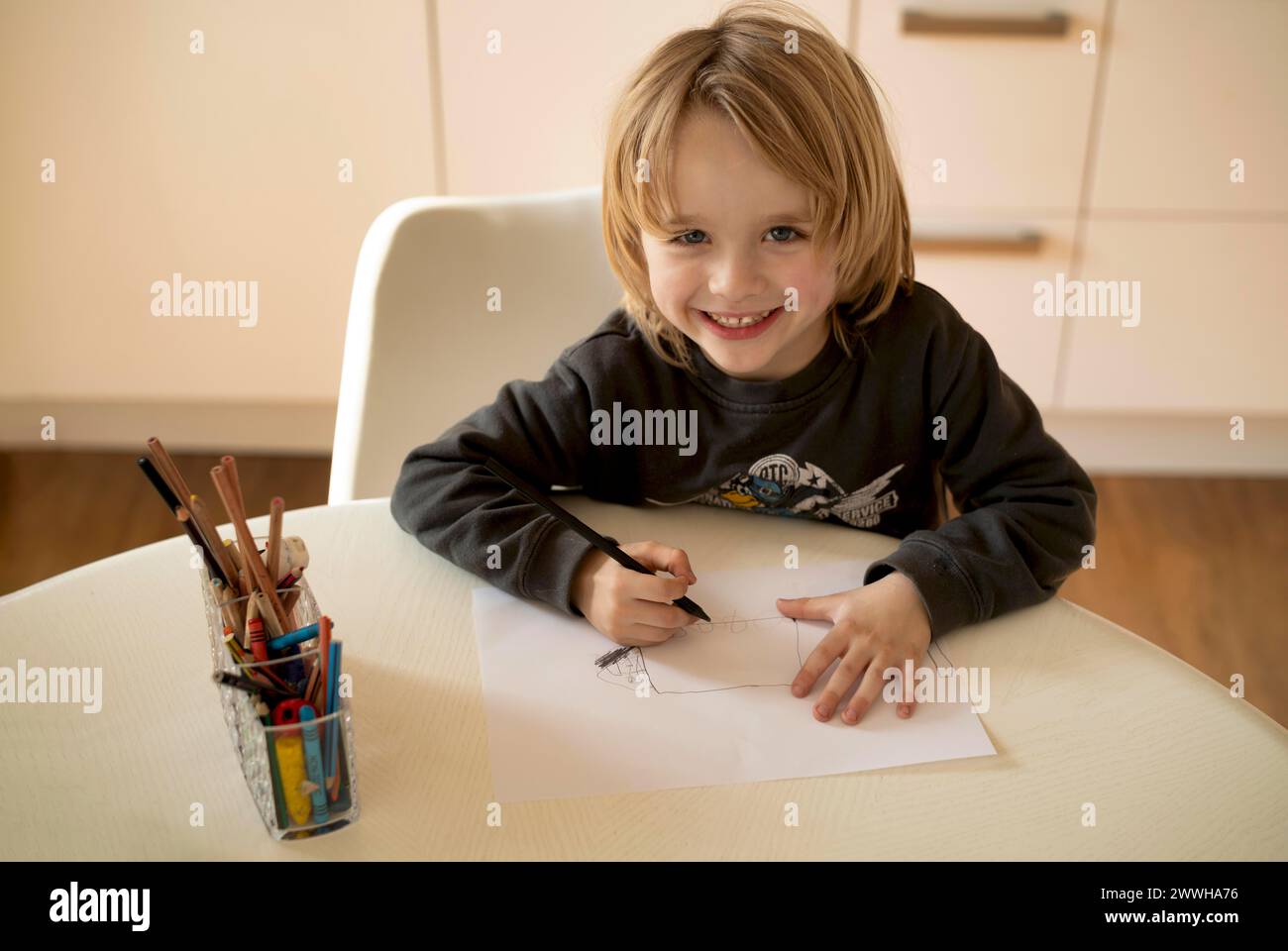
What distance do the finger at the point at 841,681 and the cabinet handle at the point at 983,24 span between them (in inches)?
54.6

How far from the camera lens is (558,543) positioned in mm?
824

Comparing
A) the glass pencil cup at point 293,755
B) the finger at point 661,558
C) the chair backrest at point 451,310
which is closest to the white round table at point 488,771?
the glass pencil cup at point 293,755

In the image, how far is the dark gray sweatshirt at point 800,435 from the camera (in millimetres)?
923

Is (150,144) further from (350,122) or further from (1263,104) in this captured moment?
(1263,104)

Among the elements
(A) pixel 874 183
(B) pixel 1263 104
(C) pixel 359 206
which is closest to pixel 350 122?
(C) pixel 359 206

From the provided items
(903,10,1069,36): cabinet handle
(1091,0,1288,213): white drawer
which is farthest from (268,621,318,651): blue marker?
(1091,0,1288,213): white drawer

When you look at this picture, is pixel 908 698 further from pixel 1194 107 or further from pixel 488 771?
pixel 1194 107

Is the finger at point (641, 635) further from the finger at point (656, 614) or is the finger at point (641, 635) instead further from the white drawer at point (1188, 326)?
the white drawer at point (1188, 326)

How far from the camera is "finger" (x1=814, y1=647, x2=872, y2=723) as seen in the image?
0.71 metres

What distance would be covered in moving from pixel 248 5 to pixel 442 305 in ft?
3.29

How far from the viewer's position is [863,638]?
752 millimetres

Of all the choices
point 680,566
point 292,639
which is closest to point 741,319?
point 680,566

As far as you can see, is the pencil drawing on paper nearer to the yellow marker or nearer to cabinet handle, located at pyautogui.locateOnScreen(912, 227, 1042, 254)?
the yellow marker
